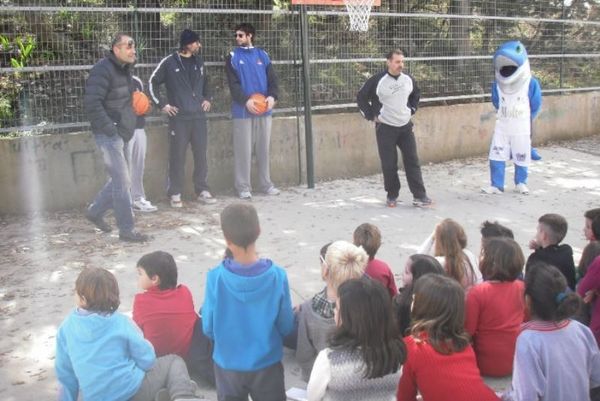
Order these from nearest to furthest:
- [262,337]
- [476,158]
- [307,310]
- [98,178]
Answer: [262,337] < [307,310] < [98,178] < [476,158]

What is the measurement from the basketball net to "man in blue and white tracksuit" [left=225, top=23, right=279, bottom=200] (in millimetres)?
1520

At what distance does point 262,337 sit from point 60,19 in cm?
576

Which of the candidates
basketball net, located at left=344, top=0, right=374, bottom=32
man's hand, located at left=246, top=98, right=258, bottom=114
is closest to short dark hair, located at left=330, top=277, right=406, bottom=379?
man's hand, located at left=246, top=98, right=258, bottom=114

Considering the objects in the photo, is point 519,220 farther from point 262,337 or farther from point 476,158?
point 262,337

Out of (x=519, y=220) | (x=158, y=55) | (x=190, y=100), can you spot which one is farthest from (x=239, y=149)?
(x=519, y=220)

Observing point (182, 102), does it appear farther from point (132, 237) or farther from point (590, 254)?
point (590, 254)

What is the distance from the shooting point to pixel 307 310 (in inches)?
142

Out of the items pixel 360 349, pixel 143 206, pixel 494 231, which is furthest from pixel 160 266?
pixel 143 206

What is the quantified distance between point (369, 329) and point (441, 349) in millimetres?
510

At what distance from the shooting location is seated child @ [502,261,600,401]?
10.1 ft

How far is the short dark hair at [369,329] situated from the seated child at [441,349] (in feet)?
1.13

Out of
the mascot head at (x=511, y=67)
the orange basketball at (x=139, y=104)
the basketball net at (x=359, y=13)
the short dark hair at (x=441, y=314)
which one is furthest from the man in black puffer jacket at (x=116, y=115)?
the mascot head at (x=511, y=67)

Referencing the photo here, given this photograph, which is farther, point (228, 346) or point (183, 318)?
point (183, 318)

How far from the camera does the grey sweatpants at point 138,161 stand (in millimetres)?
7641
